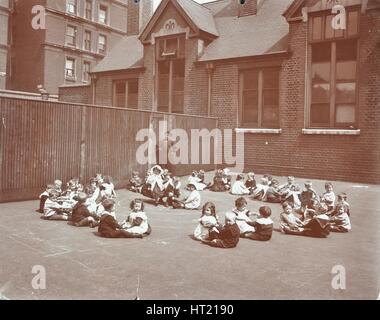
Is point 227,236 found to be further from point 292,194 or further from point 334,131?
point 334,131

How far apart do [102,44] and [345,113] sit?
112ft

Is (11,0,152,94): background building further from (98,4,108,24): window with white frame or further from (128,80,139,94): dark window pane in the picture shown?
(128,80,139,94): dark window pane

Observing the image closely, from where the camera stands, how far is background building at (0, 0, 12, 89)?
37062 mm

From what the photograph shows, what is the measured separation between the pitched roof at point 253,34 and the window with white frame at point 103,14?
24656mm

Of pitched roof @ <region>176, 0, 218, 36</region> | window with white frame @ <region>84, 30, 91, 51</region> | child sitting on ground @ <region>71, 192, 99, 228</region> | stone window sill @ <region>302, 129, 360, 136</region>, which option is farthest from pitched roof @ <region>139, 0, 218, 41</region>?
window with white frame @ <region>84, 30, 91, 51</region>

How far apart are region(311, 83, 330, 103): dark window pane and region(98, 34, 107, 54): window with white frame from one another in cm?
3213

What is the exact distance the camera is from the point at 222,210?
11273mm

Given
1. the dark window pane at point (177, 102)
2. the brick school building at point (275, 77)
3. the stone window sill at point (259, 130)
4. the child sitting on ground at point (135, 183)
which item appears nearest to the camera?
the child sitting on ground at point (135, 183)

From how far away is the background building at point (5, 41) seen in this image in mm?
37062

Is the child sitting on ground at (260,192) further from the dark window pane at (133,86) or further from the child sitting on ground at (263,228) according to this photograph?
the dark window pane at (133,86)

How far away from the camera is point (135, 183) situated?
47.8ft

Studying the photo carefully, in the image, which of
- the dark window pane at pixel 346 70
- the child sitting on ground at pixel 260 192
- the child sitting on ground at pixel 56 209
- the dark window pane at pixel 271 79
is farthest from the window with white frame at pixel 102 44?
the child sitting on ground at pixel 56 209
